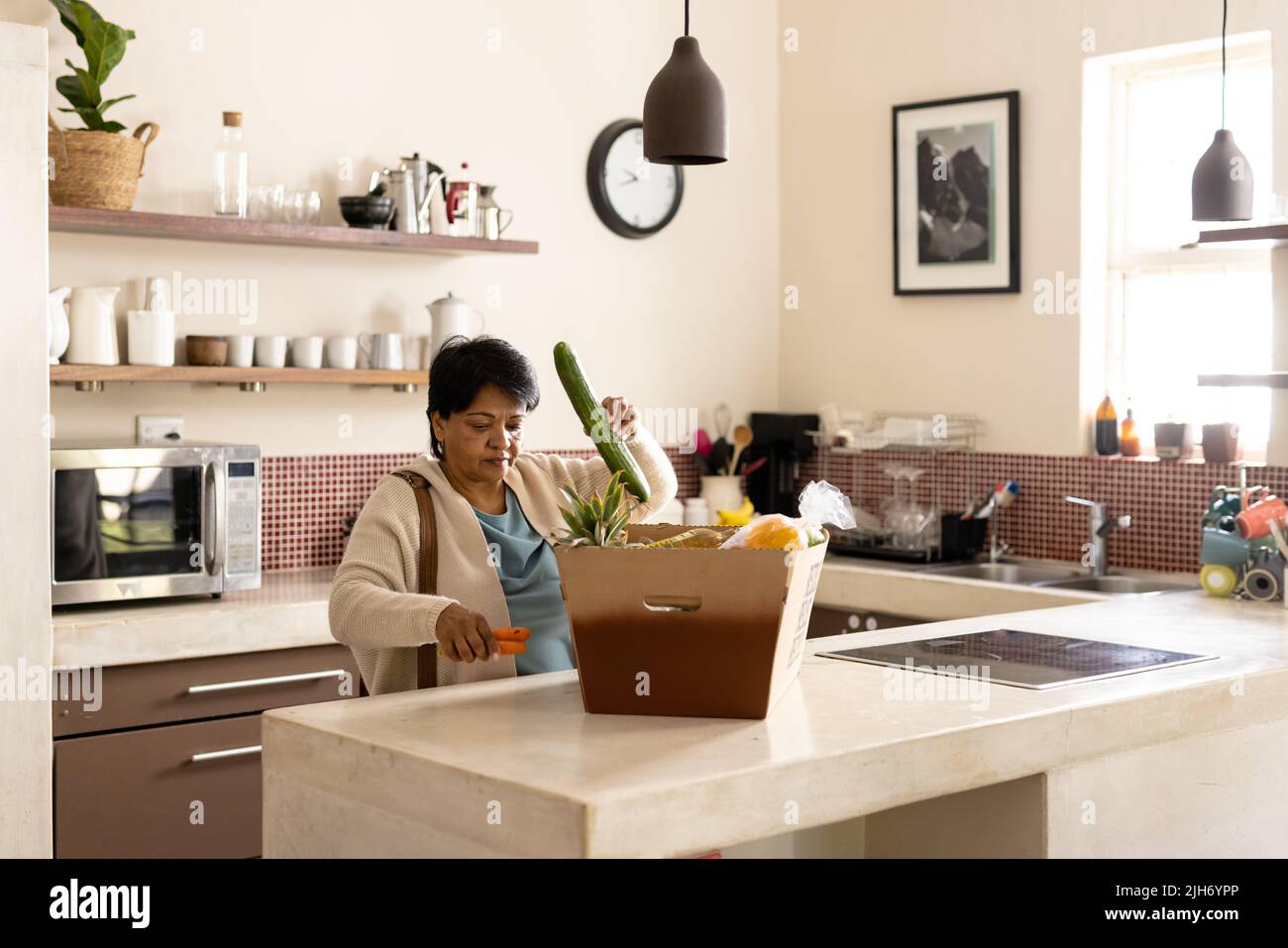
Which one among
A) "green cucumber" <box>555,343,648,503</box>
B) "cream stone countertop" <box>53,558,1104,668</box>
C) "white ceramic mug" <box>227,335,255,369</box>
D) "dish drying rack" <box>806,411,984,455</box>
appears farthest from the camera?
"dish drying rack" <box>806,411,984,455</box>

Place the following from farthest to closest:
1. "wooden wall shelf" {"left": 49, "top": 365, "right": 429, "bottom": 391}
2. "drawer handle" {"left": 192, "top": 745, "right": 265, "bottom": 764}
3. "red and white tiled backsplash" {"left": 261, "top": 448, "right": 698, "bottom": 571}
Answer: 1. "red and white tiled backsplash" {"left": 261, "top": 448, "right": 698, "bottom": 571}
2. "wooden wall shelf" {"left": 49, "top": 365, "right": 429, "bottom": 391}
3. "drawer handle" {"left": 192, "top": 745, "right": 265, "bottom": 764}

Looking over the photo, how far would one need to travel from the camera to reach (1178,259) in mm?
4352

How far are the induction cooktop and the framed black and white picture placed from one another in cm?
221

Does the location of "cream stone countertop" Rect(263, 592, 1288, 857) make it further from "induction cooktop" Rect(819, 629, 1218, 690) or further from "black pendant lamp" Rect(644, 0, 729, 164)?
"black pendant lamp" Rect(644, 0, 729, 164)

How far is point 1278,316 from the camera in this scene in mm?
3871

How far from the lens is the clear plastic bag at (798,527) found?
1904 millimetres

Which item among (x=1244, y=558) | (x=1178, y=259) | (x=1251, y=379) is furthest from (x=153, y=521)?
(x=1178, y=259)

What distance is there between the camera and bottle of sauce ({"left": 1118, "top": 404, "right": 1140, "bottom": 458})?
4387 mm

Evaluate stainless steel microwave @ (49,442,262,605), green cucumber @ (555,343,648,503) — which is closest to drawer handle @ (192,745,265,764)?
stainless steel microwave @ (49,442,262,605)

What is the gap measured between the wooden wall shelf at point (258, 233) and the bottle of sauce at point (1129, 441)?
183cm

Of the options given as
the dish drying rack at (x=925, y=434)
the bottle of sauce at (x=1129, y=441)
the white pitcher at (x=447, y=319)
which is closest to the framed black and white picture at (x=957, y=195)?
the dish drying rack at (x=925, y=434)

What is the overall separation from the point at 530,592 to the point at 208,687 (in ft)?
4.41
